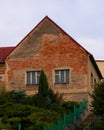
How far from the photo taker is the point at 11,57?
2085 inches

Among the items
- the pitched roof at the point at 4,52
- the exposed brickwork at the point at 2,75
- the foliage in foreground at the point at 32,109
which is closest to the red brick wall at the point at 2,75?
the exposed brickwork at the point at 2,75

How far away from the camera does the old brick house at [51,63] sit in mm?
Result: 50531

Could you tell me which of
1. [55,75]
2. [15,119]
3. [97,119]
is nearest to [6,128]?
[15,119]

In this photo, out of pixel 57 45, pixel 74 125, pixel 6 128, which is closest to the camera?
pixel 6 128

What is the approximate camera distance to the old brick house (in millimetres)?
50531

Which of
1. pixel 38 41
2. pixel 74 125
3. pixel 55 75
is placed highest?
pixel 38 41

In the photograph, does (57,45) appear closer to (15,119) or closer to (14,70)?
(14,70)

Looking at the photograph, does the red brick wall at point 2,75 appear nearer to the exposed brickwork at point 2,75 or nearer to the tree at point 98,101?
the exposed brickwork at point 2,75

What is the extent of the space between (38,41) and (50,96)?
9.63 meters

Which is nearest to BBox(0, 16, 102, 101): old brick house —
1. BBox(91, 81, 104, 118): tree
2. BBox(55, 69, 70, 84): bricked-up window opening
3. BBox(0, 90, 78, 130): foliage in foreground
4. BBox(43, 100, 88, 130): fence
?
BBox(55, 69, 70, 84): bricked-up window opening

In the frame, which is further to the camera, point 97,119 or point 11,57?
point 11,57

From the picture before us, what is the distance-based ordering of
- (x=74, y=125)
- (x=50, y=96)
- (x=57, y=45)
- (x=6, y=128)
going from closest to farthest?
1. (x=6, y=128)
2. (x=74, y=125)
3. (x=50, y=96)
4. (x=57, y=45)

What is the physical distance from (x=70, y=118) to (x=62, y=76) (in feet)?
47.3

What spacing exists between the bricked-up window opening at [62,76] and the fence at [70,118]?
4385 millimetres
